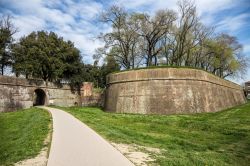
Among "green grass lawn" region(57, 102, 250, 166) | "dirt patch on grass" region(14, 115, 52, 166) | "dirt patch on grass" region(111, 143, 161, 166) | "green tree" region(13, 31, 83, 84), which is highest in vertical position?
"green tree" region(13, 31, 83, 84)

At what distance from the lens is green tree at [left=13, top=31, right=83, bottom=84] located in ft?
96.8

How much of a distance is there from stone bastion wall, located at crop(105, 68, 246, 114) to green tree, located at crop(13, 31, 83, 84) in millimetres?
12261

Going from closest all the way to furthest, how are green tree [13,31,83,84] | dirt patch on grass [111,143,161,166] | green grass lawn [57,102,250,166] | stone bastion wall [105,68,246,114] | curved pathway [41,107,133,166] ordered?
curved pathway [41,107,133,166] → dirt patch on grass [111,143,161,166] → green grass lawn [57,102,250,166] → stone bastion wall [105,68,246,114] → green tree [13,31,83,84]

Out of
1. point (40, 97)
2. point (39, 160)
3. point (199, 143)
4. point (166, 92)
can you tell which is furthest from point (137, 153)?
point (40, 97)

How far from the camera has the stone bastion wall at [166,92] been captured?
20.5m

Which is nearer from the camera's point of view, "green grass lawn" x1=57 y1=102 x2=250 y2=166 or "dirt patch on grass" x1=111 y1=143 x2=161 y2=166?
"dirt patch on grass" x1=111 y1=143 x2=161 y2=166

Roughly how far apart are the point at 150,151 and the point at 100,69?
48196mm

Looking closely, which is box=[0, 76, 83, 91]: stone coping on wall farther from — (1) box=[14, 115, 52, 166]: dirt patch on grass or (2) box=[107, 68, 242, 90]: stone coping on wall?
(1) box=[14, 115, 52, 166]: dirt patch on grass

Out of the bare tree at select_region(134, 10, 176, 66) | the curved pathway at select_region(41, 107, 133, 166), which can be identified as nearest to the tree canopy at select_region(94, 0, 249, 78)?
the bare tree at select_region(134, 10, 176, 66)

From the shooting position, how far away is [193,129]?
1386 centimetres

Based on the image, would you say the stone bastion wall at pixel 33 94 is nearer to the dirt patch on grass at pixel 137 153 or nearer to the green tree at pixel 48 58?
the green tree at pixel 48 58

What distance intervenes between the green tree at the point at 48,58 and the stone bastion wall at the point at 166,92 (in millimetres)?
12261

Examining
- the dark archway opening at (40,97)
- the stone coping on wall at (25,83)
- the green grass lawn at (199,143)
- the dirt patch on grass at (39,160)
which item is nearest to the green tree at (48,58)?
the stone coping on wall at (25,83)

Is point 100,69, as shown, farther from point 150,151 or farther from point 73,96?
point 150,151
